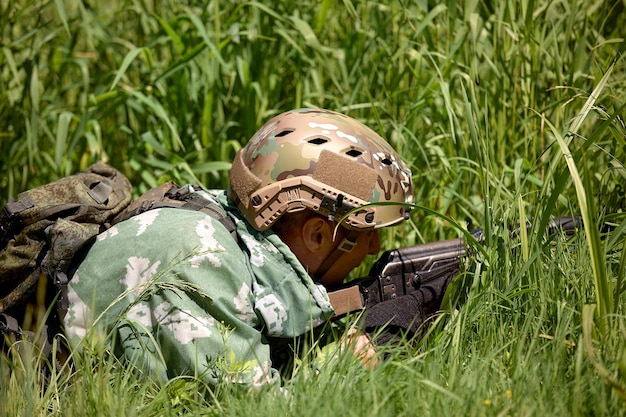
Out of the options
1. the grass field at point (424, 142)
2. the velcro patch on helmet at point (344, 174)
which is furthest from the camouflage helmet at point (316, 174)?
the grass field at point (424, 142)

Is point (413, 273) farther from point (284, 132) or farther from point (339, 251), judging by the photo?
point (284, 132)

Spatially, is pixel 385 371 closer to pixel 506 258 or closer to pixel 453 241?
pixel 506 258

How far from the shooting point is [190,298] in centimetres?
239

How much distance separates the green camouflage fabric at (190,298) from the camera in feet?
7.68

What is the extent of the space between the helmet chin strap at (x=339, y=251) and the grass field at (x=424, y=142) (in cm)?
36

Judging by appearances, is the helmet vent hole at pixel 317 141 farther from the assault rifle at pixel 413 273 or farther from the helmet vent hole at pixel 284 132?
the assault rifle at pixel 413 273

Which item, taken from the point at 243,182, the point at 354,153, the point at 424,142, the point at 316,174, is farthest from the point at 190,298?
the point at 424,142

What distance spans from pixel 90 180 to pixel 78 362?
2.40ft

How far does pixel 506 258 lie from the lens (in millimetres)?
2527

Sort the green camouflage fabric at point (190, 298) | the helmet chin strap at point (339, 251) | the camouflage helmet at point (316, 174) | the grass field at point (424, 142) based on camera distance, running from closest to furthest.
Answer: the grass field at point (424, 142) < the green camouflage fabric at point (190, 298) < the camouflage helmet at point (316, 174) < the helmet chin strap at point (339, 251)

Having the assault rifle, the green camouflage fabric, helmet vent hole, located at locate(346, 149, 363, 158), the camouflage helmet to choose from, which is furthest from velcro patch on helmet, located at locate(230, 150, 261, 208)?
the assault rifle

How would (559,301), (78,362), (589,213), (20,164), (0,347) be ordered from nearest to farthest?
(589,213) → (78,362) → (559,301) → (0,347) → (20,164)

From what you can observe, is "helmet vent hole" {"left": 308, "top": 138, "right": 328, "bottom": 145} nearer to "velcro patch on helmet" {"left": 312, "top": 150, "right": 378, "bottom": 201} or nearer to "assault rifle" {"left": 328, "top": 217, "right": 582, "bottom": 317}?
"velcro patch on helmet" {"left": 312, "top": 150, "right": 378, "bottom": 201}

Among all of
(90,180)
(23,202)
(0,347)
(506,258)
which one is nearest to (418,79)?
(506,258)
